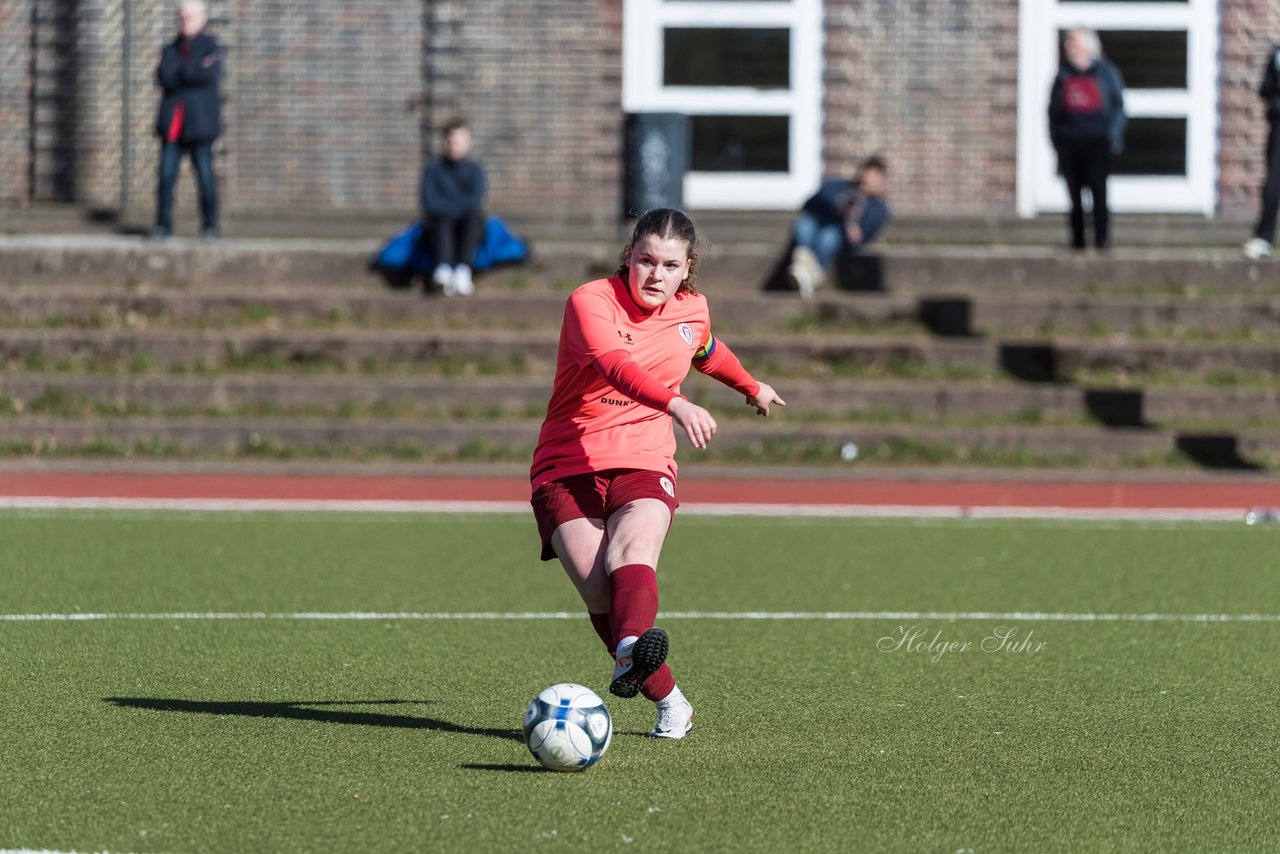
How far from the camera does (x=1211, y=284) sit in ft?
57.3

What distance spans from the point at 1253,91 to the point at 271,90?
34.2 feet

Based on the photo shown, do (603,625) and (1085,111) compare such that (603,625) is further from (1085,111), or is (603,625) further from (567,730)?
(1085,111)

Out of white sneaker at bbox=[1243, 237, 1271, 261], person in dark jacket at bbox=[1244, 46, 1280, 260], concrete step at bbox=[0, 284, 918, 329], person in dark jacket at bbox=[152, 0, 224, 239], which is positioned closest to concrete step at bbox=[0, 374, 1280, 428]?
concrete step at bbox=[0, 284, 918, 329]

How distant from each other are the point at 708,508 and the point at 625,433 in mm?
7049

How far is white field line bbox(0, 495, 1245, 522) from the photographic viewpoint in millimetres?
12578

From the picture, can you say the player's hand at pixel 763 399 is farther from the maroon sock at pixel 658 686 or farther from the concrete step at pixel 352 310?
the concrete step at pixel 352 310

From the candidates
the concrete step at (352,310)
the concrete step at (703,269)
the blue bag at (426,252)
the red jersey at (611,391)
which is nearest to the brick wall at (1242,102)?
the concrete step at (703,269)

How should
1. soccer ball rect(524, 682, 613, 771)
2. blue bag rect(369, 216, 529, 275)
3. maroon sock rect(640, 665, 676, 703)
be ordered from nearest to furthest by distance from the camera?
soccer ball rect(524, 682, 613, 771), maroon sock rect(640, 665, 676, 703), blue bag rect(369, 216, 529, 275)

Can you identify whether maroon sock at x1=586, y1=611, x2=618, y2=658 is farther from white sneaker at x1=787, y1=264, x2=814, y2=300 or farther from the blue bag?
the blue bag

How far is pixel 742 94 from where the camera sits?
21094 millimetres

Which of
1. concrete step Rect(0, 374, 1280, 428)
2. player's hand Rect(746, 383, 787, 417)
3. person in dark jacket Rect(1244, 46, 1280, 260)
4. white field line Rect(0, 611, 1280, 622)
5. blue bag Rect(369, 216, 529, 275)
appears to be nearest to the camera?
player's hand Rect(746, 383, 787, 417)

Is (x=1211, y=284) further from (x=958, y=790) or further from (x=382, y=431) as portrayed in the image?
(x=958, y=790)

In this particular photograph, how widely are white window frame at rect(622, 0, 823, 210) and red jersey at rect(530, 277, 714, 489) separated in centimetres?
1487

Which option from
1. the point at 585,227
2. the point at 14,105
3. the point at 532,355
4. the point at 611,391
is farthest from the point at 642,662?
the point at 14,105
